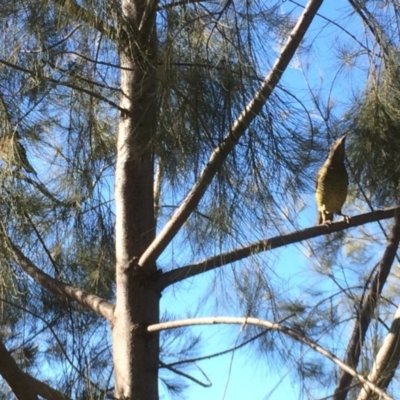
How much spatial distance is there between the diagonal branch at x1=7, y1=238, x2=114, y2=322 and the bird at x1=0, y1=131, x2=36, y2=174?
0.18 m

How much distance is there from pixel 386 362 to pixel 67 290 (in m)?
0.75

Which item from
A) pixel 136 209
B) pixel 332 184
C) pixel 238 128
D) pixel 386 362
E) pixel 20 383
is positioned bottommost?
pixel 386 362

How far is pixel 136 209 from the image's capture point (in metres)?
1.83

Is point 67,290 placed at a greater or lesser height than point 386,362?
greater

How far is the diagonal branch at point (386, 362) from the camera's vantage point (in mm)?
1309

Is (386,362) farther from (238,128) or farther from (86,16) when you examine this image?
(86,16)

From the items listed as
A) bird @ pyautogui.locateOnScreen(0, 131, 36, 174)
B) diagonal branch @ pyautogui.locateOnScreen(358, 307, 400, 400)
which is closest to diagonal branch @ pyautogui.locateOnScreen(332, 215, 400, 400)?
diagonal branch @ pyautogui.locateOnScreen(358, 307, 400, 400)

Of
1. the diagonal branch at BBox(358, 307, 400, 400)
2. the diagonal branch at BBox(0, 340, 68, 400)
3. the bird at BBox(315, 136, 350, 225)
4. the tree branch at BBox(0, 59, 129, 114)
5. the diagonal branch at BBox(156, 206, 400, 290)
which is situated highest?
the bird at BBox(315, 136, 350, 225)

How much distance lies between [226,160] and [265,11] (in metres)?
0.31

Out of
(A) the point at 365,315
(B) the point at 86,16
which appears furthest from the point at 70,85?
(A) the point at 365,315

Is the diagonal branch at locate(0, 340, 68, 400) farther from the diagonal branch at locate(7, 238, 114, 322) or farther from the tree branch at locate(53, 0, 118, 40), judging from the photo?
the tree branch at locate(53, 0, 118, 40)

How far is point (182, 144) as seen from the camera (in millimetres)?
1523

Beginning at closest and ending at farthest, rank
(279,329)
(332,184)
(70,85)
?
1. (279,329)
2. (70,85)
3. (332,184)

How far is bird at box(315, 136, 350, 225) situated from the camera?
1902 mm
